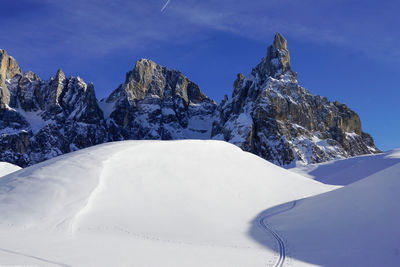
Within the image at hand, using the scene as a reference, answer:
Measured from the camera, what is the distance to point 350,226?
13.1 meters

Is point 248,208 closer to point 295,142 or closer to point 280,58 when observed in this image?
point 295,142

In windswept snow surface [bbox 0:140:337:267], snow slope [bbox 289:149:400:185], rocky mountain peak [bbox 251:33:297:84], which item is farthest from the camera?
rocky mountain peak [bbox 251:33:297:84]

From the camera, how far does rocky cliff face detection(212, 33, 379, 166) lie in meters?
92.4

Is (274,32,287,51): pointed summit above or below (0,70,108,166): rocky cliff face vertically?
above

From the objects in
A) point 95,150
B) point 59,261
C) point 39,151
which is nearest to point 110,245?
point 59,261

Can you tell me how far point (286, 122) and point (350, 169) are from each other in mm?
50407

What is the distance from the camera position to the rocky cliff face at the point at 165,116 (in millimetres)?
95812

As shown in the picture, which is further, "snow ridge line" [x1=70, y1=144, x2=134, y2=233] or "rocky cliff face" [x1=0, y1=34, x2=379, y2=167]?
"rocky cliff face" [x1=0, y1=34, x2=379, y2=167]

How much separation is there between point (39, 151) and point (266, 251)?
110788mm

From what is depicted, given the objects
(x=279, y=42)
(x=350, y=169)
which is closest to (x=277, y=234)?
(x=350, y=169)

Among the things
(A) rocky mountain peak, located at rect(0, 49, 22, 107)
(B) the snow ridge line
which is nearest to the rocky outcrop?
(A) rocky mountain peak, located at rect(0, 49, 22, 107)

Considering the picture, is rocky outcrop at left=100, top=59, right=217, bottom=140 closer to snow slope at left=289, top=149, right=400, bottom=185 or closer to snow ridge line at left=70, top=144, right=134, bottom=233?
snow slope at left=289, top=149, right=400, bottom=185

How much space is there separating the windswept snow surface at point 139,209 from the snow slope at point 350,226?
141 centimetres

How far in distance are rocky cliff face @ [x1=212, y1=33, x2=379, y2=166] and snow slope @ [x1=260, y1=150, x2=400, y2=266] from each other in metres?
73.1
